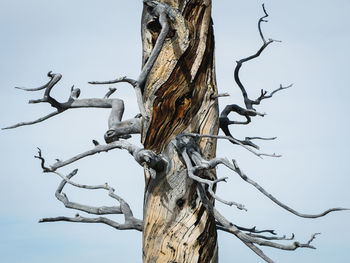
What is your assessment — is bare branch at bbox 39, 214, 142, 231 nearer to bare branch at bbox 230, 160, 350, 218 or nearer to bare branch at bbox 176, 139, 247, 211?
bare branch at bbox 176, 139, 247, 211

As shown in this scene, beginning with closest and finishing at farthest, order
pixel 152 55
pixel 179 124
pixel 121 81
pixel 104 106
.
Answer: pixel 121 81
pixel 152 55
pixel 179 124
pixel 104 106

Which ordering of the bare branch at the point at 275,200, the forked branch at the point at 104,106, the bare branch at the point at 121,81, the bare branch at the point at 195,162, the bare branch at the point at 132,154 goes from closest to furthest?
the bare branch at the point at 121,81 → the bare branch at the point at 195,162 → the bare branch at the point at 275,200 → the bare branch at the point at 132,154 → the forked branch at the point at 104,106

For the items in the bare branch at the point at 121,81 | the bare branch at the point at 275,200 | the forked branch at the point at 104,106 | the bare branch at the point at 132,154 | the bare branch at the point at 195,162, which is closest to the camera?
the bare branch at the point at 121,81

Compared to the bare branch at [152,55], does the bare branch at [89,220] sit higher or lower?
lower

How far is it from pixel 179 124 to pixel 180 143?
0.74ft

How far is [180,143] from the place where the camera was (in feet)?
21.5

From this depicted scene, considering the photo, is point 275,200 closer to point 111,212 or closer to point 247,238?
point 247,238

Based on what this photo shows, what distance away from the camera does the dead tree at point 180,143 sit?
650 centimetres

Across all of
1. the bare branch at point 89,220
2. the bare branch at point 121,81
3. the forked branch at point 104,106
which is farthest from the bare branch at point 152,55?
the bare branch at point 89,220

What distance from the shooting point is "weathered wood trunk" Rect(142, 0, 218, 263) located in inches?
257

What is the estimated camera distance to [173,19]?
678 cm

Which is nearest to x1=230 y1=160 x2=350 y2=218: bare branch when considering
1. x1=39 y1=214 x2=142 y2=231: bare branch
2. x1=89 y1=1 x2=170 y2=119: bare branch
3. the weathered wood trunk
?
the weathered wood trunk

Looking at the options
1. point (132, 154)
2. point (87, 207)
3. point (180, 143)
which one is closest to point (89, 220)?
point (87, 207)

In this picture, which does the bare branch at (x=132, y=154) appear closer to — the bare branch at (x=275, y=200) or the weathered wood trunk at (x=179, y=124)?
the weathered wood trunk at (x=179, y=124)
